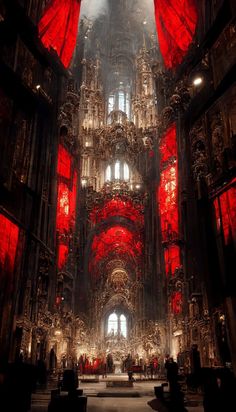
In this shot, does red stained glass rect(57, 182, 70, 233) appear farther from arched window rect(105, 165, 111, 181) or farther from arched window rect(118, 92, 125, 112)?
arched window rect(118, 92, 125, 112)

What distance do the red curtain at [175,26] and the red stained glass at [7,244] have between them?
647 inches

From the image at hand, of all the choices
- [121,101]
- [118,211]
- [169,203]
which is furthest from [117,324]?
[121,101]

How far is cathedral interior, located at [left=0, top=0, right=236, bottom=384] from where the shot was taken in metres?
16.8

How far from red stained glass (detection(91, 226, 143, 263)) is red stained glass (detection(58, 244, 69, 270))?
8.98m

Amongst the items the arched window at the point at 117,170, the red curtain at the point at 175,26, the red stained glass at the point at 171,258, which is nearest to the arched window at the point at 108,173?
the arched window at the point at 117,170

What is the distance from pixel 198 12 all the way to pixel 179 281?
16498mm

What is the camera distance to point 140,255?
37.4 m

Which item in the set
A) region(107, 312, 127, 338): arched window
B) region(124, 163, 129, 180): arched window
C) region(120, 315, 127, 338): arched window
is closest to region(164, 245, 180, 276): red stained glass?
region(124, 163, 129, 180): arched window

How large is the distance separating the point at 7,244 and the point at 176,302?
42.5 feet

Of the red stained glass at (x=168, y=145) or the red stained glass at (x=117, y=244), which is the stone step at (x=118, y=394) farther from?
Answer: the red stained glass at (x=117, y=244)

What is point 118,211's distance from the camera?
120 ft

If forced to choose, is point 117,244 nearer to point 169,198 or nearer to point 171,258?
point 169,198

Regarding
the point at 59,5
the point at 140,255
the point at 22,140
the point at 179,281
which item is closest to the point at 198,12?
the point at 59,5

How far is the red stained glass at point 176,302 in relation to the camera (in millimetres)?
23916
